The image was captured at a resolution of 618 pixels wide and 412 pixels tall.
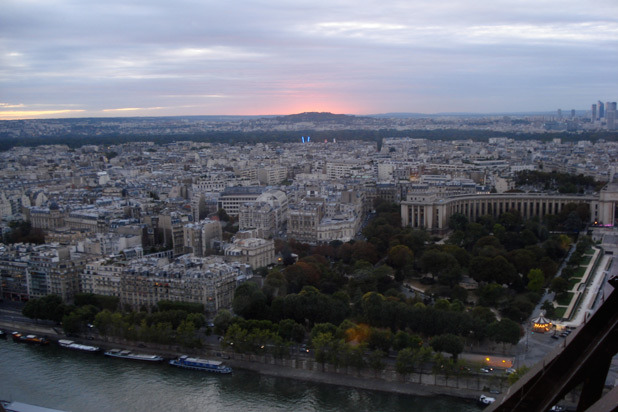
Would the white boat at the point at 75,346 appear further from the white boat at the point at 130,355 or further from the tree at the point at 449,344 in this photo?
the tree at the point at 449,344

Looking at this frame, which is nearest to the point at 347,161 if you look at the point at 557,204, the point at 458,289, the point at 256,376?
the point at 557,204

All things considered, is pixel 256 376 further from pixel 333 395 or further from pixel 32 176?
pixel 32 176

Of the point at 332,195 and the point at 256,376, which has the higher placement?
the point at 332,195

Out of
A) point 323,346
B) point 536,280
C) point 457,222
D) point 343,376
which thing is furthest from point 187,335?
point 457,222

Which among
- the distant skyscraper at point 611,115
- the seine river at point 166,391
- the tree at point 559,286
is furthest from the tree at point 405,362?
the distant skyscraper at point 611,115

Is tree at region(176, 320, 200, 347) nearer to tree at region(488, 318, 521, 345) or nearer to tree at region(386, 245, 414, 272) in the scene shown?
tree at region(488, 318, 521, 345)

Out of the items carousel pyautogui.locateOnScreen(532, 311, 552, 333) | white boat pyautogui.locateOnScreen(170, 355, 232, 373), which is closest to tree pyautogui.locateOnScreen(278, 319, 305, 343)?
white boat pyautogui.locateOnScreen(170, 355, 232, 373)

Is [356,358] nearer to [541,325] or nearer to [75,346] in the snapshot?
[541,325]
